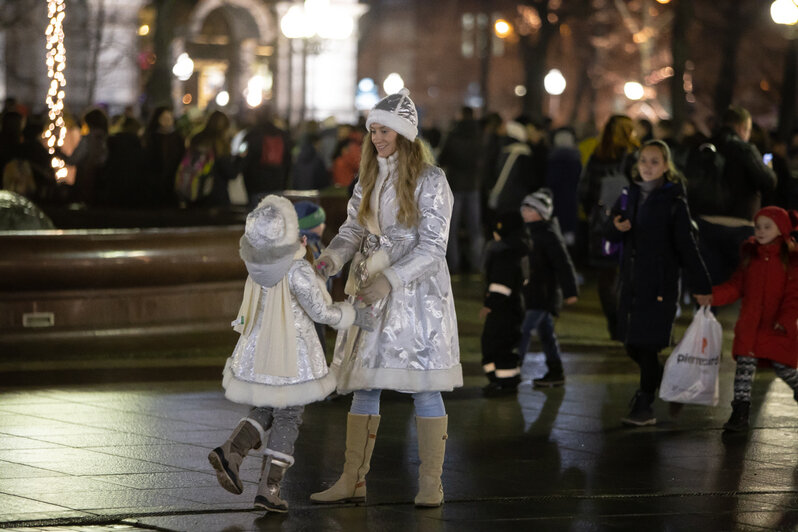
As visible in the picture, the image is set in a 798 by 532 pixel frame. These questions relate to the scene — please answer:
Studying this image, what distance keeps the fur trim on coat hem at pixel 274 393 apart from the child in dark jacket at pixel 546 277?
452cm

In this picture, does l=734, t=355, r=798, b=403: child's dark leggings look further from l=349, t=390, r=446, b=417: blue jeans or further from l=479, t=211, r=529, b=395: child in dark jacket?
l=349, t=390, r=446, b=417: blue jeans

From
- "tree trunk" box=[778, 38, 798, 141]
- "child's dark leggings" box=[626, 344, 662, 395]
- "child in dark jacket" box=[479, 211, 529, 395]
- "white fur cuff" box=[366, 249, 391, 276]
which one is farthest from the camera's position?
"tree trunk" box=[778, 38, 798, 141]

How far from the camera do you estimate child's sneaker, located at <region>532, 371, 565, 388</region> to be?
11633 millimetres

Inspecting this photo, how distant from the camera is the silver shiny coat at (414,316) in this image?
7.37 metres

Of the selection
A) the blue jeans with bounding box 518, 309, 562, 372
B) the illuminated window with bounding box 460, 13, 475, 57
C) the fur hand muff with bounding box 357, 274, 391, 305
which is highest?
the illuminated window with bounding box 460, 13, 475, 57

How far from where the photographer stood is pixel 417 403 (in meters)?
7.57

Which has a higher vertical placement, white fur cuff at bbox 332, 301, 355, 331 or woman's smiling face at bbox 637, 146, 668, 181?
woman's smiling face at bbox 637, 146, 668, 181

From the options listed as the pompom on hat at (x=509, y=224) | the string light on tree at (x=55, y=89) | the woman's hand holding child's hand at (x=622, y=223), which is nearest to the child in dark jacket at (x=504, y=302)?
the pompom on hat at (x=509, y=224)

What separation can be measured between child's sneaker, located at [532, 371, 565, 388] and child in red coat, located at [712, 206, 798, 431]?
1904 millimetres

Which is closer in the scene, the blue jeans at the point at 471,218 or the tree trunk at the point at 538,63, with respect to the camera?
the blue jeans at the point at 471,218

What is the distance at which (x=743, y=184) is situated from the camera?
13633 millimetres

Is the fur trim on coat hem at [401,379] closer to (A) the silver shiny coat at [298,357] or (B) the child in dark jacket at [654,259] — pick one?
Result: (A) the silver shiny coat at [298,357]

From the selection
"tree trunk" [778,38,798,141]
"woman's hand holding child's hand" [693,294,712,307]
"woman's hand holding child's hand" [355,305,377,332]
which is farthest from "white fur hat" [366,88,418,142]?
"tree trunk" [778,38,798,141]

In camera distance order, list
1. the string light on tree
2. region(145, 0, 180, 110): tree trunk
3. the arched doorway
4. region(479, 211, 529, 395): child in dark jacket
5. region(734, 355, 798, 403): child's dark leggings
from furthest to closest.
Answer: the arched doorway → region(145, 0, 180, 110): tree trunk → the string light on tree → region(479, 211, 529, 395): child in dark jacket → region(734, 355, 798, 403): child's dark leggings
